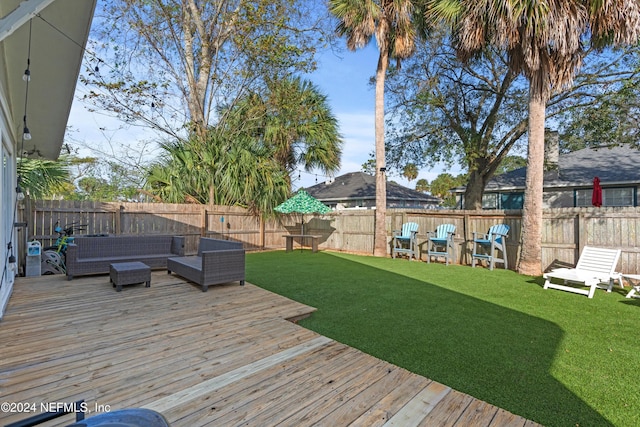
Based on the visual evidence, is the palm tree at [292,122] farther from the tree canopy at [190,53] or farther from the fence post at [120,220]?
the fence post at [120,220]

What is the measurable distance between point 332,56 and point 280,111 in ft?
9.81

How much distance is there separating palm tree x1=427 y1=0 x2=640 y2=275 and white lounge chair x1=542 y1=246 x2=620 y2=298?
1.04 metres

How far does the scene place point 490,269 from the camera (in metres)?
7.70

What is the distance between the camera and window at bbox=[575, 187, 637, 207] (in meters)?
11.4

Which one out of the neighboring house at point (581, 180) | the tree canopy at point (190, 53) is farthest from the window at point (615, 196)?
the tree canopy at point (190, 53)

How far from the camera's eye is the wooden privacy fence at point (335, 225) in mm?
6398

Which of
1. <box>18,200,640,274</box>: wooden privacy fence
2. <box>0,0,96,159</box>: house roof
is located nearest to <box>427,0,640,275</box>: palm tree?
<box>18,200,640,274</box>: wooden privacy fence

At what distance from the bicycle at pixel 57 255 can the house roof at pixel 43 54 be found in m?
2.19

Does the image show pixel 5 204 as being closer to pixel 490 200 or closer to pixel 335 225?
pixel 335 225

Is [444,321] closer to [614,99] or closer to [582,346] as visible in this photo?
[582,346]

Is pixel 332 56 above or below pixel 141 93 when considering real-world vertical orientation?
above

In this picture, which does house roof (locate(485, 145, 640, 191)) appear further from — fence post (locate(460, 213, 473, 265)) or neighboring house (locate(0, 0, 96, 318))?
neighboring house (locate(0, 0, 96, 318))

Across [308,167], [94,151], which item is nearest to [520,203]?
[308,167]

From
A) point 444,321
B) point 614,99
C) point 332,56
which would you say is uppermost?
point 332,56
